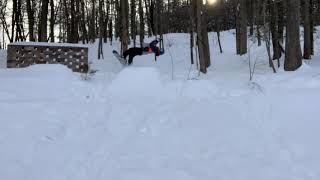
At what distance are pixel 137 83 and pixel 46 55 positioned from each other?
8058 millimetres

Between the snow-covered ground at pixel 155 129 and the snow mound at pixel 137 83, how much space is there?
0.02 m

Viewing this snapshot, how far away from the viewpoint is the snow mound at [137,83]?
1043cm

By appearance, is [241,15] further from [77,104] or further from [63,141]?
[63,141]

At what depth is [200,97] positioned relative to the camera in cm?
992

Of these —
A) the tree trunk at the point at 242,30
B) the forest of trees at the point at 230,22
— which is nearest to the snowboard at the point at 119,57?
the forest of trees at the point at 230,22

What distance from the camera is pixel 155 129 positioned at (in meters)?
7.48

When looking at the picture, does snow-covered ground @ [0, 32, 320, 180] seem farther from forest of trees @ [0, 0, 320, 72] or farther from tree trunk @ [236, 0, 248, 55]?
tree trunk @ [236, 0, 248, 55]

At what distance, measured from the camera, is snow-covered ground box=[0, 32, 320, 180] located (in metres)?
5.71

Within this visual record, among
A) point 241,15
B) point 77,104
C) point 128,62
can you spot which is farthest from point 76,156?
point 241,15

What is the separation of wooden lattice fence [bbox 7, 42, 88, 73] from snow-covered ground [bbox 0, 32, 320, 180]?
6577 mm

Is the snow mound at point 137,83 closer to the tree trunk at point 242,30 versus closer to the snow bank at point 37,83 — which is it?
the snow bank at point 37,83

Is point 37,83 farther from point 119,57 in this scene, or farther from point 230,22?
point 230,22

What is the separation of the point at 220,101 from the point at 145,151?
11.1 feet

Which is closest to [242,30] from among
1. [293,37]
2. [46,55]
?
[293,37]
